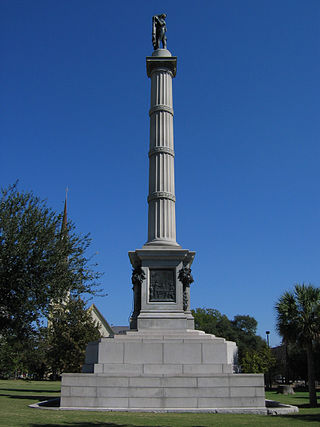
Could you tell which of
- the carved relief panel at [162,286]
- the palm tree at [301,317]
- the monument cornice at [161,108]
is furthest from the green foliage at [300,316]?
the monument cornice at [161,108]

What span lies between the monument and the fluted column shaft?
0.05m

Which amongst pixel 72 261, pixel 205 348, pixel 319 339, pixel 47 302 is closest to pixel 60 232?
pixel 72 261

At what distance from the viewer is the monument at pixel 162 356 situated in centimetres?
1367

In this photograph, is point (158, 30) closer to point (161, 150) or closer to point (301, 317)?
point (161, 150)

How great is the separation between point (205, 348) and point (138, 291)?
11.7ft

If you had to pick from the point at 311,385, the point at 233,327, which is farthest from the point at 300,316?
the point at 233,327

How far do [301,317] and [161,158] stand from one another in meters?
10.3

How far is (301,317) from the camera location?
2092cm

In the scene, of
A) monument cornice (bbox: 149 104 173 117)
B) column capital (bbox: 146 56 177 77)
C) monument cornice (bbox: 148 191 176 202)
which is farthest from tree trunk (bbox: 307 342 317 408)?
column capital (bbox: 146 56 177 77)

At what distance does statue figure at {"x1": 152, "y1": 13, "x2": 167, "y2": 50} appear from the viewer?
22734 millimetres

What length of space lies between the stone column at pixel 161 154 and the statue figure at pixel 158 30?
1.21 m

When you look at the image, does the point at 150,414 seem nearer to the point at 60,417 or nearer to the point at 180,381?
the point at 180,381

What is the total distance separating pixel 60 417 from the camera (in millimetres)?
11461

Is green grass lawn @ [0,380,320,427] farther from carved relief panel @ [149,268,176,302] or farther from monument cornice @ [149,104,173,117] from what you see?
monument cornice @ [149,104,173,117]
